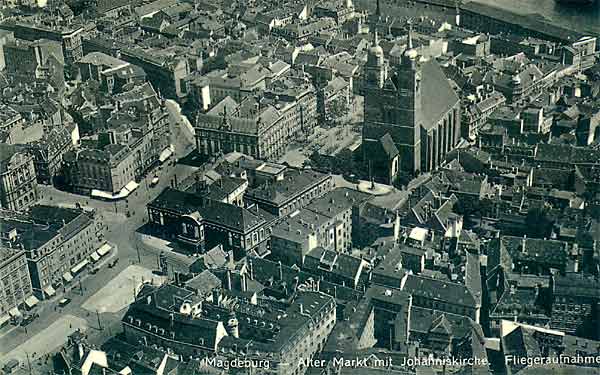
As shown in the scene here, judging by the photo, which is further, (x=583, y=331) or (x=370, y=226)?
(x=370, y=226)

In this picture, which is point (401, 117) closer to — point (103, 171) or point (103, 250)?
point (103, 171)

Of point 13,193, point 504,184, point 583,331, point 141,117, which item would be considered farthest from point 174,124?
point 583,331

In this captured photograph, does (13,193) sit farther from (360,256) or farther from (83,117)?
(360,256)

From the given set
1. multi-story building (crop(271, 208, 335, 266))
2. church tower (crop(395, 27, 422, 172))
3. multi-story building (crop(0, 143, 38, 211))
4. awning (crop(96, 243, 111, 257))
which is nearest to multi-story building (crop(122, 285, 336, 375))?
multi-story building (crop(271, 208, 335, 266))

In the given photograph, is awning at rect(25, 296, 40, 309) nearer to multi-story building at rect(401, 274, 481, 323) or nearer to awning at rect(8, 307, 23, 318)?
awning at rect(8, 307, 23, 318)

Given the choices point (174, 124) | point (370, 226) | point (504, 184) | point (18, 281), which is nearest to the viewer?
point (18, 281)

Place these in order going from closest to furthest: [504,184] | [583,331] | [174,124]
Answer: [583,331], [504,184], [174,124]
